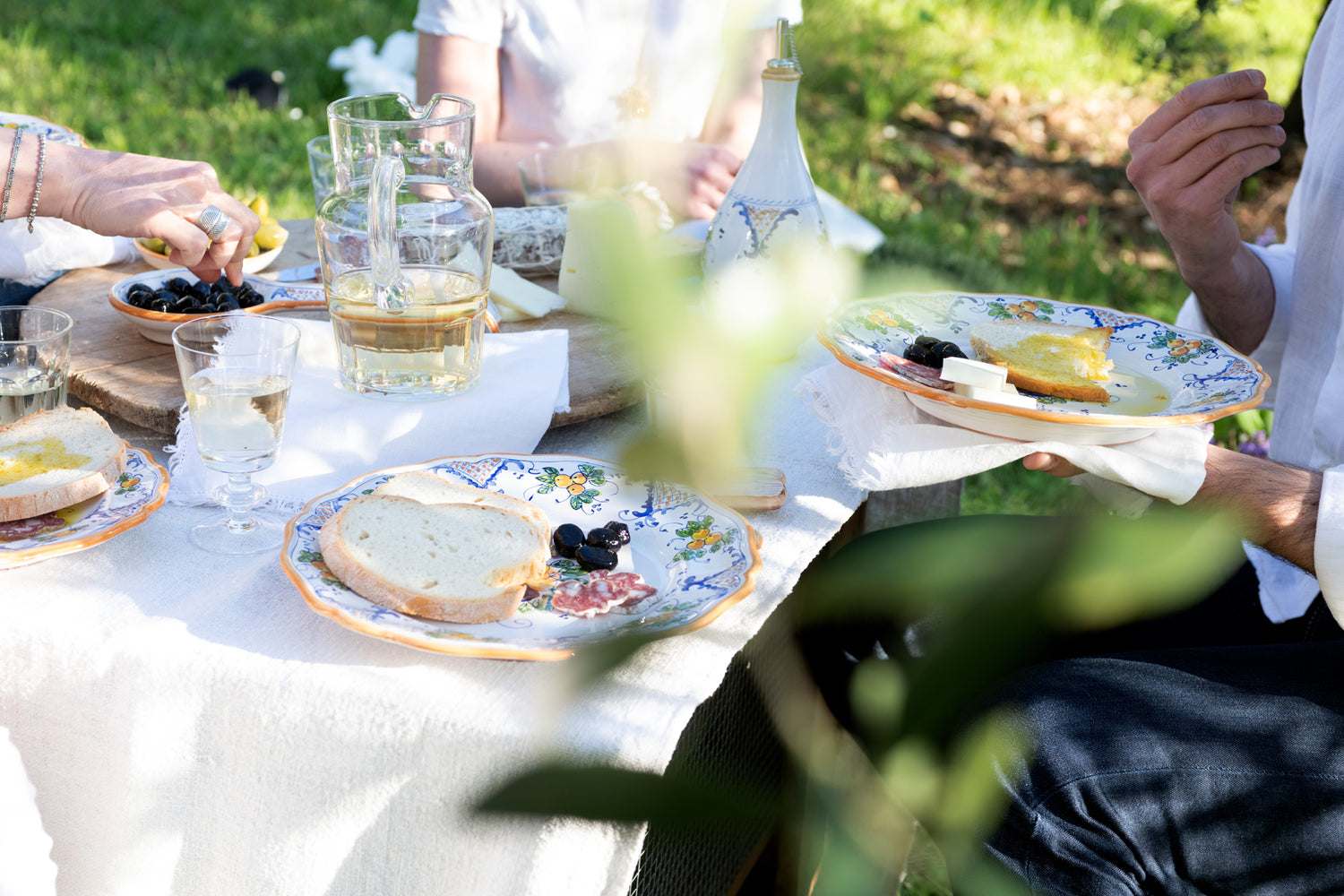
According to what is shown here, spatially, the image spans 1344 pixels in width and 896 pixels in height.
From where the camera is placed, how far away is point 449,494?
1.18 metres

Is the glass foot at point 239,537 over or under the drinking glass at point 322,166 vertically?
under

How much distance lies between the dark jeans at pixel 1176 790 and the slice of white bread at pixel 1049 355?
363 mm

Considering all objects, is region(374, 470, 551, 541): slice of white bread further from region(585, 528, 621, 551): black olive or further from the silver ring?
the silver ring

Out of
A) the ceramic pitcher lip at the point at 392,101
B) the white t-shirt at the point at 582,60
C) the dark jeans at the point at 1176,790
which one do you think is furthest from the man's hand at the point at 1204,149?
the white t-shirt at the point at 582,60

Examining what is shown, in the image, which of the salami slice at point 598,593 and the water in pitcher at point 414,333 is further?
the water in pitcher at point 414,333

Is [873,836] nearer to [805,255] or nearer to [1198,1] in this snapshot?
[805,255]

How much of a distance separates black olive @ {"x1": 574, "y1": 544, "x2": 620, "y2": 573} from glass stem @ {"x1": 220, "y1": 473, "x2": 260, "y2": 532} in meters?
0.37

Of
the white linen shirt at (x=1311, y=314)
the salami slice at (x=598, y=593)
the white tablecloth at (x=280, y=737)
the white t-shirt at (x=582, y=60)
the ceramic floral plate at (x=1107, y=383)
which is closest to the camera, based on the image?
the white tablecloth at (x=280, y=737)

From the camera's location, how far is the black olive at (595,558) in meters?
1.11

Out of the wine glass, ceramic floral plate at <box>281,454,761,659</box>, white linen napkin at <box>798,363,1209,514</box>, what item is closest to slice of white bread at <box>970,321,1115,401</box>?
white linen napkin at <box>798,363,1209,514</box>

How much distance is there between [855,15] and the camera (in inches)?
304

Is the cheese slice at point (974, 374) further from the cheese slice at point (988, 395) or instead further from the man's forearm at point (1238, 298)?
the man's forearm at point (1238, 298)

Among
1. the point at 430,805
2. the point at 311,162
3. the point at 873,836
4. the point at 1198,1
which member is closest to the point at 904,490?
the point at 311,162

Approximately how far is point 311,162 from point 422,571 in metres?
1.22
